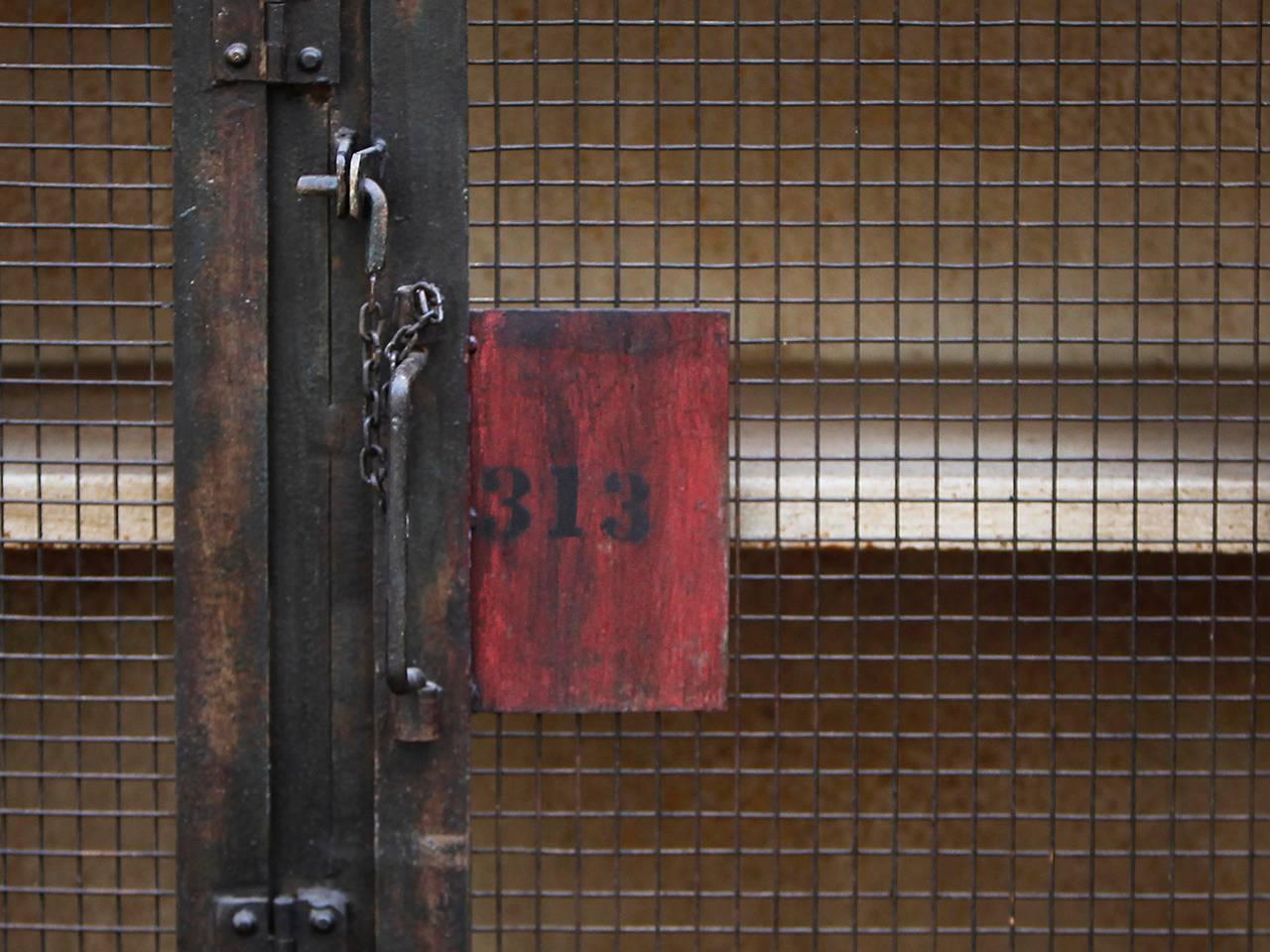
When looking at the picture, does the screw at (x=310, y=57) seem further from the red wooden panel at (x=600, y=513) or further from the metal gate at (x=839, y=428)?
the metal gate at (x=839, y=428)

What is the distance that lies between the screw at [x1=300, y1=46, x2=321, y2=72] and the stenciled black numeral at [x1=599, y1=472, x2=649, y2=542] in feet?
1.76

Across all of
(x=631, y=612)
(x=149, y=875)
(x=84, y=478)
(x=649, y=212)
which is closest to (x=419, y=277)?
(x=631, y=612)

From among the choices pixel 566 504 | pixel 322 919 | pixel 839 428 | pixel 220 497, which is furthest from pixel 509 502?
pixel 839 428

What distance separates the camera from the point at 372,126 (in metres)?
1.42

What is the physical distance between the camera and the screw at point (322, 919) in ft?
4.78

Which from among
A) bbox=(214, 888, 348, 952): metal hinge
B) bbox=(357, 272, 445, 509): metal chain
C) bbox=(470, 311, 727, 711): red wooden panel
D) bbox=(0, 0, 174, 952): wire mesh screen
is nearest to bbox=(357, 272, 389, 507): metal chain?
bbox=(357, 272, 445, 509): metal chain

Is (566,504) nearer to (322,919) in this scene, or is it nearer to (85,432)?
(322,919)

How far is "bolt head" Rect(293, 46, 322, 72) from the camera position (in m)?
1.42

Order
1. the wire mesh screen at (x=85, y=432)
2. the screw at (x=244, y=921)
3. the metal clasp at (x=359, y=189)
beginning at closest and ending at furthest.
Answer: the metal clasp at (x=359, y=189), the screw at (x=244, y=921), the wire mesh screen at (x=85, y=432)

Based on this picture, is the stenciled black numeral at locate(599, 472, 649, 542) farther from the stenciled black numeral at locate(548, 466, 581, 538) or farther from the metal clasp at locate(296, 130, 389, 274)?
the metal clasp at locate(296, 130, 389, 274)

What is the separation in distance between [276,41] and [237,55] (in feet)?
0.14

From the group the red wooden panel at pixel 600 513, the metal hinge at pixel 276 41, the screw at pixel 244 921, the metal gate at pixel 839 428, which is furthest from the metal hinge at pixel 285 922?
the metal gate at pixel 839 428

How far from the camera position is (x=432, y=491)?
1445 millimetres

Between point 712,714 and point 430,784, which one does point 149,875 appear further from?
point 430,784
